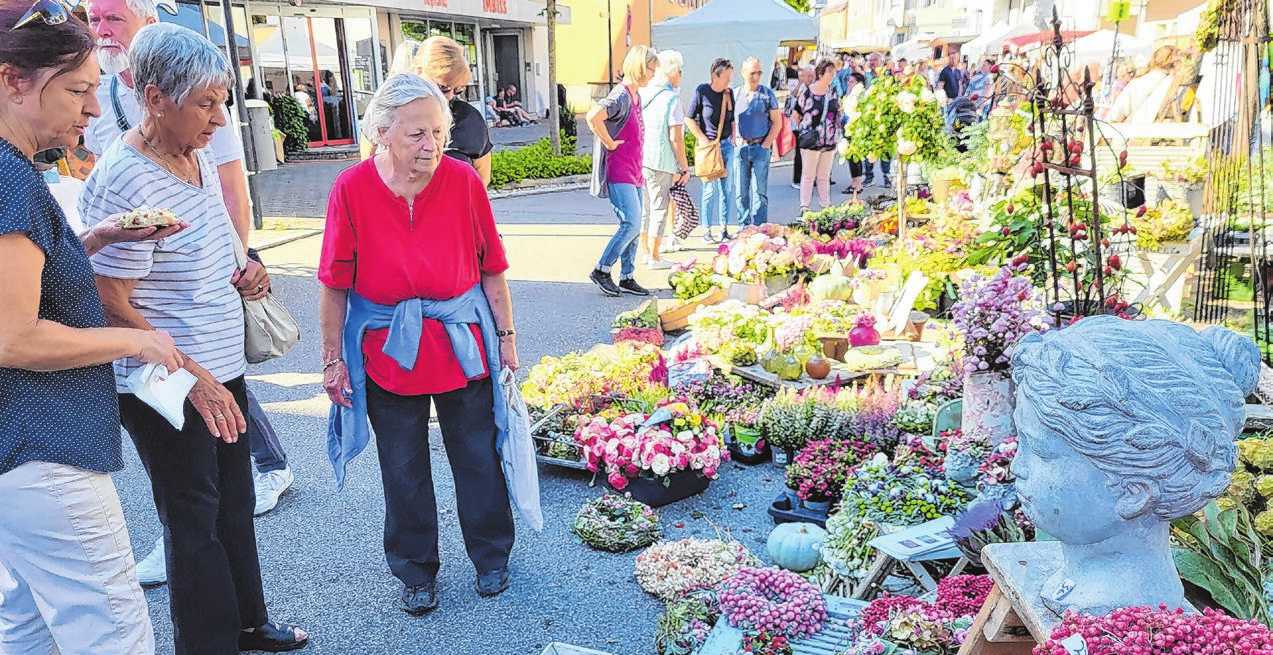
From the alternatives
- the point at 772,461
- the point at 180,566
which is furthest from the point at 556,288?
the point at 180,566

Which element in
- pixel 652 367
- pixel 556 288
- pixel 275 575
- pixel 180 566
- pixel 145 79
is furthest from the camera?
pixel 556 288

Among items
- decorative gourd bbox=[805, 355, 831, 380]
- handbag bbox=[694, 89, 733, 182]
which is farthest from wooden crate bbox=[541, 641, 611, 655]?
handbag bbox=[694, 89, 733, 182]

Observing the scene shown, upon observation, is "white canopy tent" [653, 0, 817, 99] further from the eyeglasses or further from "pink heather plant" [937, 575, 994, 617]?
the eyeglasses

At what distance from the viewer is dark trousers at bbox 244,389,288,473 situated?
3.66m

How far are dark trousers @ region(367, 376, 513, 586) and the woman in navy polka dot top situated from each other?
1062 millimetres

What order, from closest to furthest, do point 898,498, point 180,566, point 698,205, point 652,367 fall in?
point 180,566
point 898,498
point 652,367
point 698,205

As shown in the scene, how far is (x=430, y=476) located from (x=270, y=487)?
1.24 m

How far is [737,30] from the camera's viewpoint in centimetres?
1303

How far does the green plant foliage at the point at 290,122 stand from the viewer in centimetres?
1705

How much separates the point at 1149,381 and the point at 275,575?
310cm

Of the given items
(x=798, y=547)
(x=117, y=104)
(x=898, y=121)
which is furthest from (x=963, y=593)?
(x=898, y=121)

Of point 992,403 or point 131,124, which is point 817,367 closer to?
point 992,403

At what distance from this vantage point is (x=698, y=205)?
465 inches

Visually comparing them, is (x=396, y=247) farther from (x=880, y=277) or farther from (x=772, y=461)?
(x=880, y=277)
